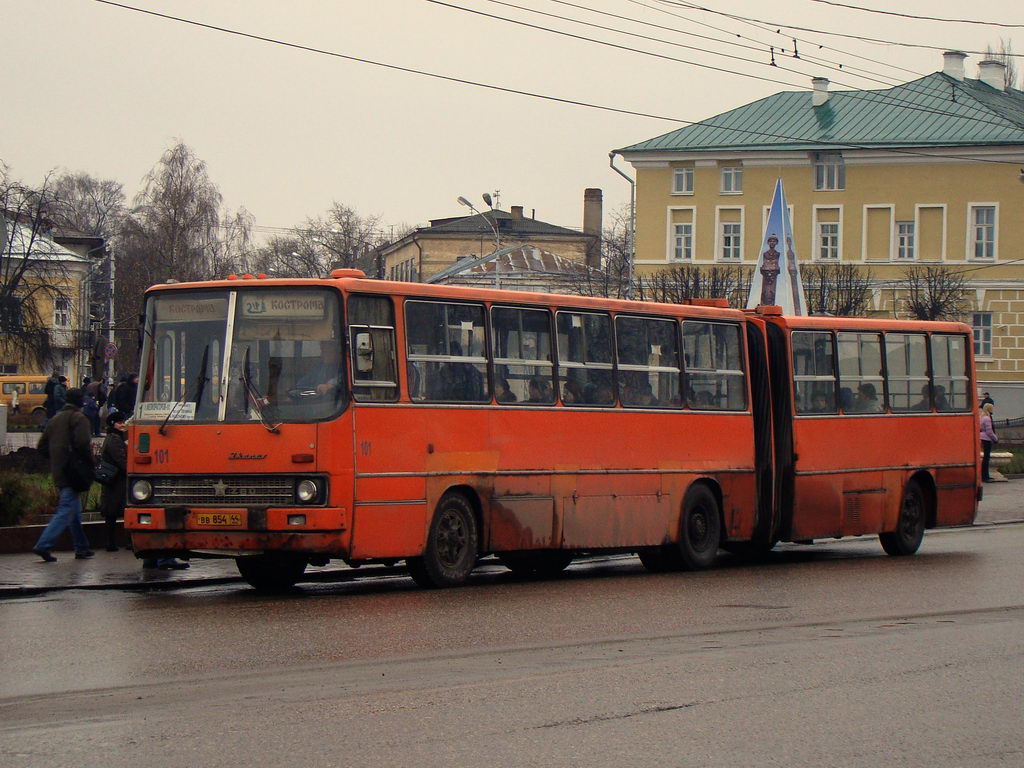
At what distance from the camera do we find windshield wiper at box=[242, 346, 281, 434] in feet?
46.9

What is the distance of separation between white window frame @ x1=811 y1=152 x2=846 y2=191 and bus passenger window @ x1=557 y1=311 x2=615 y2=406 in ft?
189

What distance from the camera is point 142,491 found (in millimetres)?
14750

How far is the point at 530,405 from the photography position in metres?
16.5

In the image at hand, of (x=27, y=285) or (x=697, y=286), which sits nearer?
(x=27, y=285)

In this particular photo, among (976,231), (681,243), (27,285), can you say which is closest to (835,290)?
(976,231)

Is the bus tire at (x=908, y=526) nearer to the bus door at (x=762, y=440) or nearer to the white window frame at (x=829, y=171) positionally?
the bus door at (x=762, y=440)

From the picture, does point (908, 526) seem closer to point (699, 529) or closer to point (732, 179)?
point (699, 529)

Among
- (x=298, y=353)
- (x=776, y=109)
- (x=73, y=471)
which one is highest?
(x=776, y=109)

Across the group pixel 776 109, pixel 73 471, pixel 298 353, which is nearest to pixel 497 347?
pixel 298 353

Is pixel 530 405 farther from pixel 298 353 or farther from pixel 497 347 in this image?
pixel 298 353

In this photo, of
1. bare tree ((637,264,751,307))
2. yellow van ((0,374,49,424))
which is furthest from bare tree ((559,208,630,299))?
yellow van ((0,374,49,424))

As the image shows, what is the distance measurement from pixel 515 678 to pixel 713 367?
1023 centimetres

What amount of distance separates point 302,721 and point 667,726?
70.6 inches

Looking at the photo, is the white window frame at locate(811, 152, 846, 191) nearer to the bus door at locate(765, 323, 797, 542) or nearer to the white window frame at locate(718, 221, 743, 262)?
the white window frame at locate(718, 221, 743, 262)
